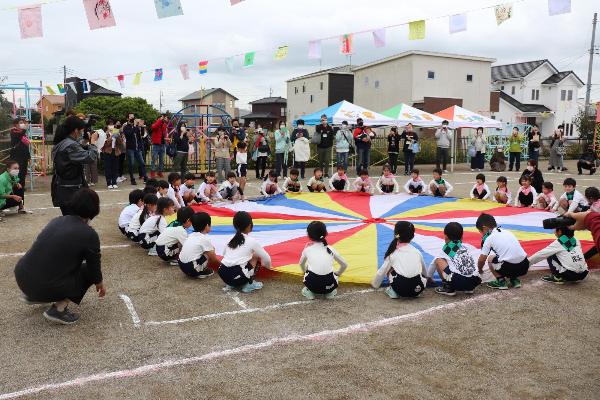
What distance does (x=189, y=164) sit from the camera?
15984mm

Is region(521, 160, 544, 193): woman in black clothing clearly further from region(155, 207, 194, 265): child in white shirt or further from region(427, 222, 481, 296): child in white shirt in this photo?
region(155, 207, 194, 265): child in white shirt

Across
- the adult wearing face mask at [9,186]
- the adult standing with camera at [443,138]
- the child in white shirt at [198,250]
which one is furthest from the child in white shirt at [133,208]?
the adult standing with camera at [443,138]

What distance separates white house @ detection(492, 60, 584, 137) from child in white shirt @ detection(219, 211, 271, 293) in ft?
129

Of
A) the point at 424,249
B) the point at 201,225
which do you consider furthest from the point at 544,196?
the point at 201,225

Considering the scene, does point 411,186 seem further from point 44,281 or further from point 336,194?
point 44,281

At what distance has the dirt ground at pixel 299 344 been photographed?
3283mm

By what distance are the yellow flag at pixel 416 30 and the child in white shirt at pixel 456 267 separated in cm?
838

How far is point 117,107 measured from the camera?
93.1ft

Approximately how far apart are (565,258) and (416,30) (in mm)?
8334

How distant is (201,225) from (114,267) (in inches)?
54.1

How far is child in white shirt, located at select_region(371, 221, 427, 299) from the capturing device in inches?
192

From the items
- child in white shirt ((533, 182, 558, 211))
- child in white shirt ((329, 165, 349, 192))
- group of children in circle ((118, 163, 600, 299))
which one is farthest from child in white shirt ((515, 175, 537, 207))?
group of children in circle ((118, 163, 600, 299))

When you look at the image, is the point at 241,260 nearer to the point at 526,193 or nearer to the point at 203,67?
the point at 526,193

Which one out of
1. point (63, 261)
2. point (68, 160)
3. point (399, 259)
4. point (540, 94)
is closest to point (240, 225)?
point (399, 259)
